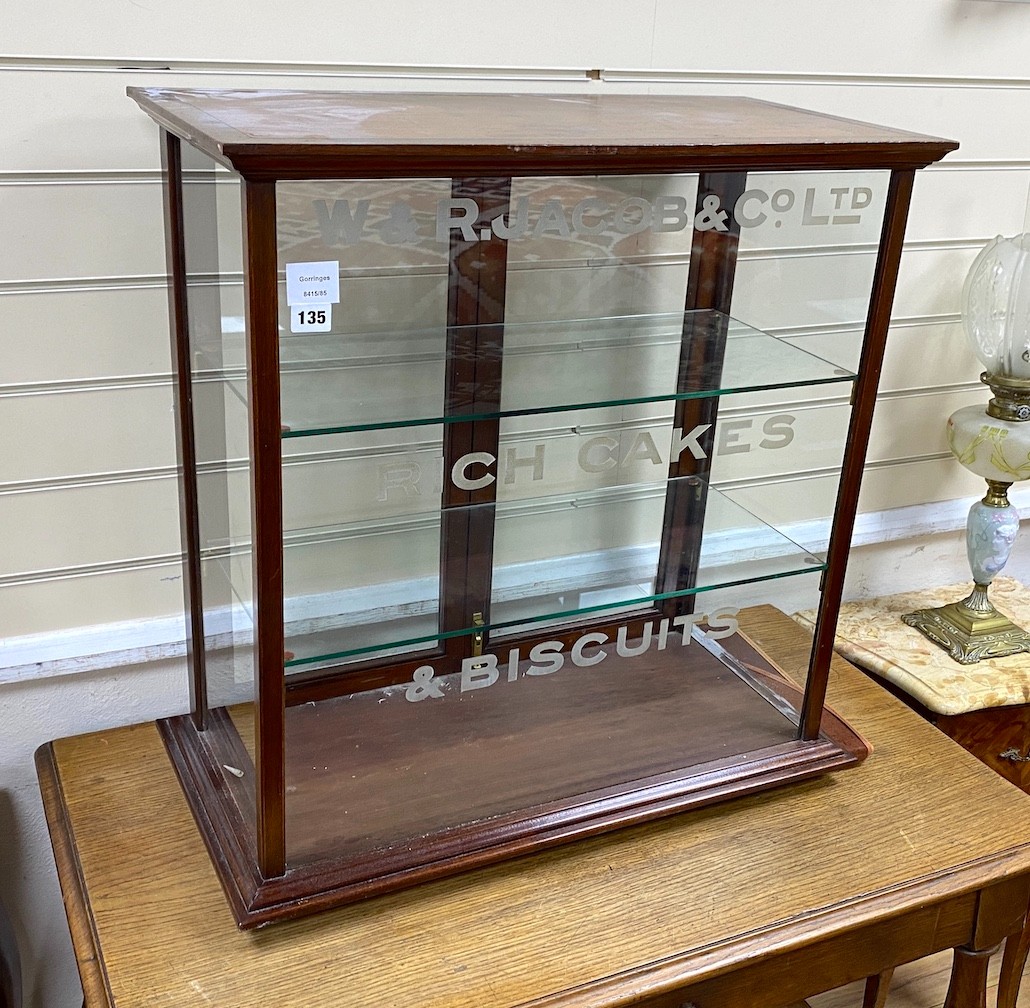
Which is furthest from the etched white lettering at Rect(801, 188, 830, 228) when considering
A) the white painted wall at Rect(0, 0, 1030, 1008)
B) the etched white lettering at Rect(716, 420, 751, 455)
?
the white painted wall at Rect(0, 0, 1030, 1008)

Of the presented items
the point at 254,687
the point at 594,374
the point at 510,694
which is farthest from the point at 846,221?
the point at 254,687

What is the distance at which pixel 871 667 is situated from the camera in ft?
5.84

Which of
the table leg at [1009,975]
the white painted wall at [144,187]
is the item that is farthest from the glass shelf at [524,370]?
the table leg at [1009,975]

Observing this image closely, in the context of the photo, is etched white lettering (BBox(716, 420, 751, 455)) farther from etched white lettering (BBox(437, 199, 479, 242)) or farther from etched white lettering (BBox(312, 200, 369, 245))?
etched white lettering (BBox(312, 200, 369, 245))

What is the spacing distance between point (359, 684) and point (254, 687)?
0.22m

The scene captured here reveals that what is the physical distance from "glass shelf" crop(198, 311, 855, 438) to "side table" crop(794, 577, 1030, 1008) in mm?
→ 656

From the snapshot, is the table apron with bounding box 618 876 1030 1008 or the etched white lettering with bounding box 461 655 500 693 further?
the etched white lettering with bounding box 461 655 500 693

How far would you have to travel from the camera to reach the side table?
1.70 metres

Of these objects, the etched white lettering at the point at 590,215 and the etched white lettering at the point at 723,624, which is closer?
the etched white lettering at the point at 590,215

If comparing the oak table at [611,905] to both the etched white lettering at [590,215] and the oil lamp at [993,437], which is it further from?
the etched white lettering at [590,215]

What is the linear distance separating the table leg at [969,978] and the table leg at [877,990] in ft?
0.77

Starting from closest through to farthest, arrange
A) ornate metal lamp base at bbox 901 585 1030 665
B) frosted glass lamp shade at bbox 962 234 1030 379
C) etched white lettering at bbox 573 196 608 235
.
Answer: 1. etched white lettering at bbox 573 196 608 235
2. frosted glass lamp shade at bbox 962 234 1030 379
3. ornate metal lamp base at bbox 901 585 1030 665

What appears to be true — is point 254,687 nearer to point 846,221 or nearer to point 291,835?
point 291,835

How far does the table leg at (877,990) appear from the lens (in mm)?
1677
